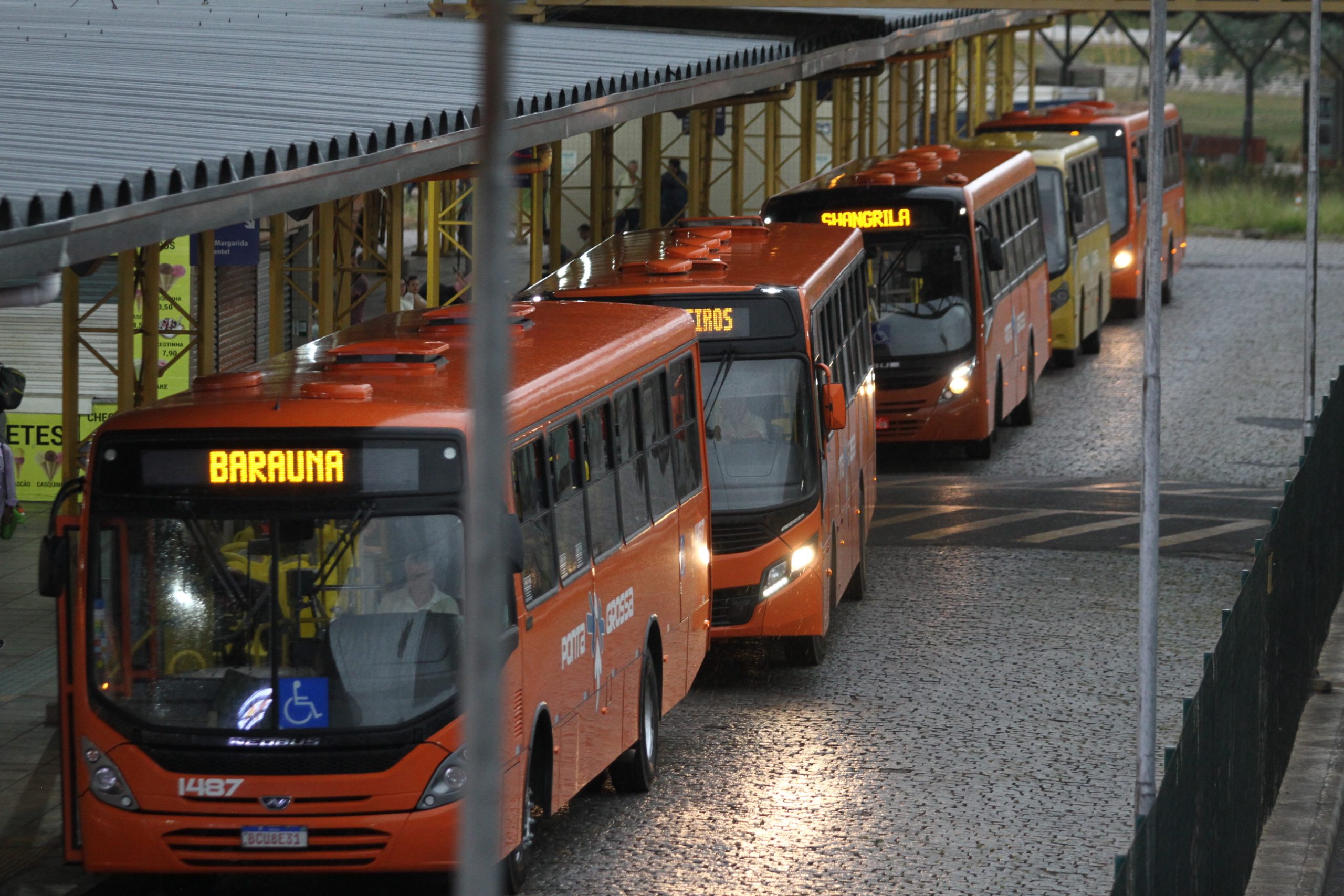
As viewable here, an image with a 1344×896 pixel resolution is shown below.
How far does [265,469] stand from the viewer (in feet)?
31.0

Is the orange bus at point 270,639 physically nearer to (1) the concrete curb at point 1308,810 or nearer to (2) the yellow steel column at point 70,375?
(2) the yellow steel column at point 70,375

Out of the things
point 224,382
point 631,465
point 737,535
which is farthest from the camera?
point 737,535

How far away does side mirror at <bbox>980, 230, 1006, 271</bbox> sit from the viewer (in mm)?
22703

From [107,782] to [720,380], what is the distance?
6010 millimetres

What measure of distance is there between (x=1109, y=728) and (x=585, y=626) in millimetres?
4073

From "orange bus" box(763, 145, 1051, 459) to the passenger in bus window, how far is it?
1299cm

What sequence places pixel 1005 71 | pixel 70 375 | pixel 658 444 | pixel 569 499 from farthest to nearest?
pixel 1005 71 < pixel 70 375 < pixel 658 444 < pixel 569 499

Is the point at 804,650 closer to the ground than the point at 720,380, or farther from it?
closer to the ground

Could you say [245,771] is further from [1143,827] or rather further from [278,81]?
[278,81]

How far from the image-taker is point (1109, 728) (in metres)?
13.6

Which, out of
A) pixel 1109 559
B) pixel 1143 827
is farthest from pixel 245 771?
pixel 1109 559

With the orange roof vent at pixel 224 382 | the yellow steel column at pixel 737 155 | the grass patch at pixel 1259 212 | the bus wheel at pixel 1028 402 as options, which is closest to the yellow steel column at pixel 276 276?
the orange roof vent at pixel 224 382

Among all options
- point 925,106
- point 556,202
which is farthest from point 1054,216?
point 925,106

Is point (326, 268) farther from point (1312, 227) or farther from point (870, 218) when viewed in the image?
point (1312, 227)
